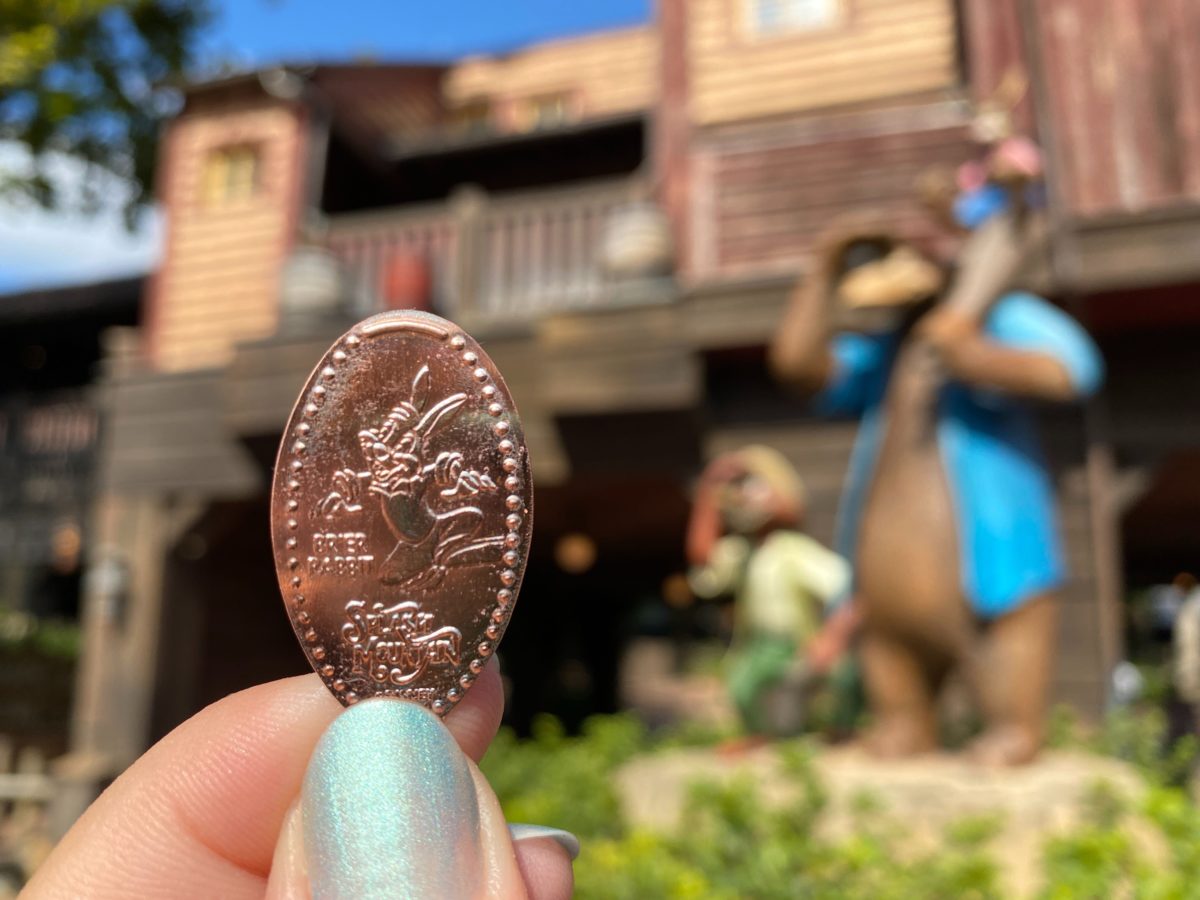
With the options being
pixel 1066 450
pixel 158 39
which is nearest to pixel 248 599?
pixel 1066 450

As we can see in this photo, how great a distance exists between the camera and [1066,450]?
511cm

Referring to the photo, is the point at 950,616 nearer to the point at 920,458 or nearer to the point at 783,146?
the point at 920,458

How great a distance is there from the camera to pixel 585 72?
37.8 ft

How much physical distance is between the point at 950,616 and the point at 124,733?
621 centimetres

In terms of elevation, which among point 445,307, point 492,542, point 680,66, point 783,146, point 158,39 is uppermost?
point 158,39

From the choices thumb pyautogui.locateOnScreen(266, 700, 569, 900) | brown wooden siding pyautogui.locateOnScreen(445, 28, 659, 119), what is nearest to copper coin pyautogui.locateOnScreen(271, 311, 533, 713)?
thumb pyautogui.locateOnScreen(266, 700, 569, 900)

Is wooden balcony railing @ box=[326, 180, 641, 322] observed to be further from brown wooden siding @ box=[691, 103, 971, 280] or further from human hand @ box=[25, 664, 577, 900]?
human hand @ box=[25, 664, 577, 900]

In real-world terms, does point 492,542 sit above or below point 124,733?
above

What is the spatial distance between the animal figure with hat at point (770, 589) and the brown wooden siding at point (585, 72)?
8.16 meters

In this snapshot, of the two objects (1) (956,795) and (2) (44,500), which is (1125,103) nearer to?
(1) (956,795)

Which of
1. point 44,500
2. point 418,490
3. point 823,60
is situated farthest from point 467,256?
point 44,500

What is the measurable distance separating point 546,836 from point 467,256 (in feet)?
20.3

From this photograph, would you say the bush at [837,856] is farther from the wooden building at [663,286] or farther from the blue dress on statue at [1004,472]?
the wooden building at [663,286]

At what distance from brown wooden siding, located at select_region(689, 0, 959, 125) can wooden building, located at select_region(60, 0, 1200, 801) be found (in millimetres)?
18
